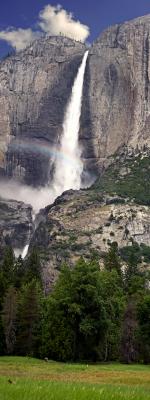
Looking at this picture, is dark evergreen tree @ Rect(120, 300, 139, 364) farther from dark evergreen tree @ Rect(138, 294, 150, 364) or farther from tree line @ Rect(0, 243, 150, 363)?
dark evergreen tree @ Rect(138, 294, 150, 364)

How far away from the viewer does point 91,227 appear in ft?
602

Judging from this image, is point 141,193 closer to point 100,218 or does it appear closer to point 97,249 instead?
point 100,218

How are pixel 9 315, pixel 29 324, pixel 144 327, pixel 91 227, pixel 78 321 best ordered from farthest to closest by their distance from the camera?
1. pixel 91 227
2. pixel 144 327
3. pixel 29 324
4. pixel 9 315
5. pixel 78 321

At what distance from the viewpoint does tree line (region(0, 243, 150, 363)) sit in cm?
5403

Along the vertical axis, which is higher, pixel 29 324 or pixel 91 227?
pixel 91 227

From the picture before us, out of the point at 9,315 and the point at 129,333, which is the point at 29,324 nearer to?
the point at 9,315

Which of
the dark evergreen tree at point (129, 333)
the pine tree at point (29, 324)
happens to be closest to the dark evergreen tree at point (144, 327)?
the dark evergreen tree at point (129, 333)

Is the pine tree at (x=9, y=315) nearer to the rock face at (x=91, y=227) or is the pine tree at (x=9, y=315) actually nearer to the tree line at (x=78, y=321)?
the tree line at (x=78, y=321)

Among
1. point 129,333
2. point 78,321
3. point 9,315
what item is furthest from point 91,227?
point 78,321

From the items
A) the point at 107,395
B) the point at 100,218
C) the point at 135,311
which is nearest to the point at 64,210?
the point at 100,218

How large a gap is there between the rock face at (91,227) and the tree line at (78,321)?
3997 inches

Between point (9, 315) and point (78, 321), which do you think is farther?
point (9, 315)

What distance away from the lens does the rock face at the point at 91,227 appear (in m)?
173

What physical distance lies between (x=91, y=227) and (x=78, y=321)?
130 m
